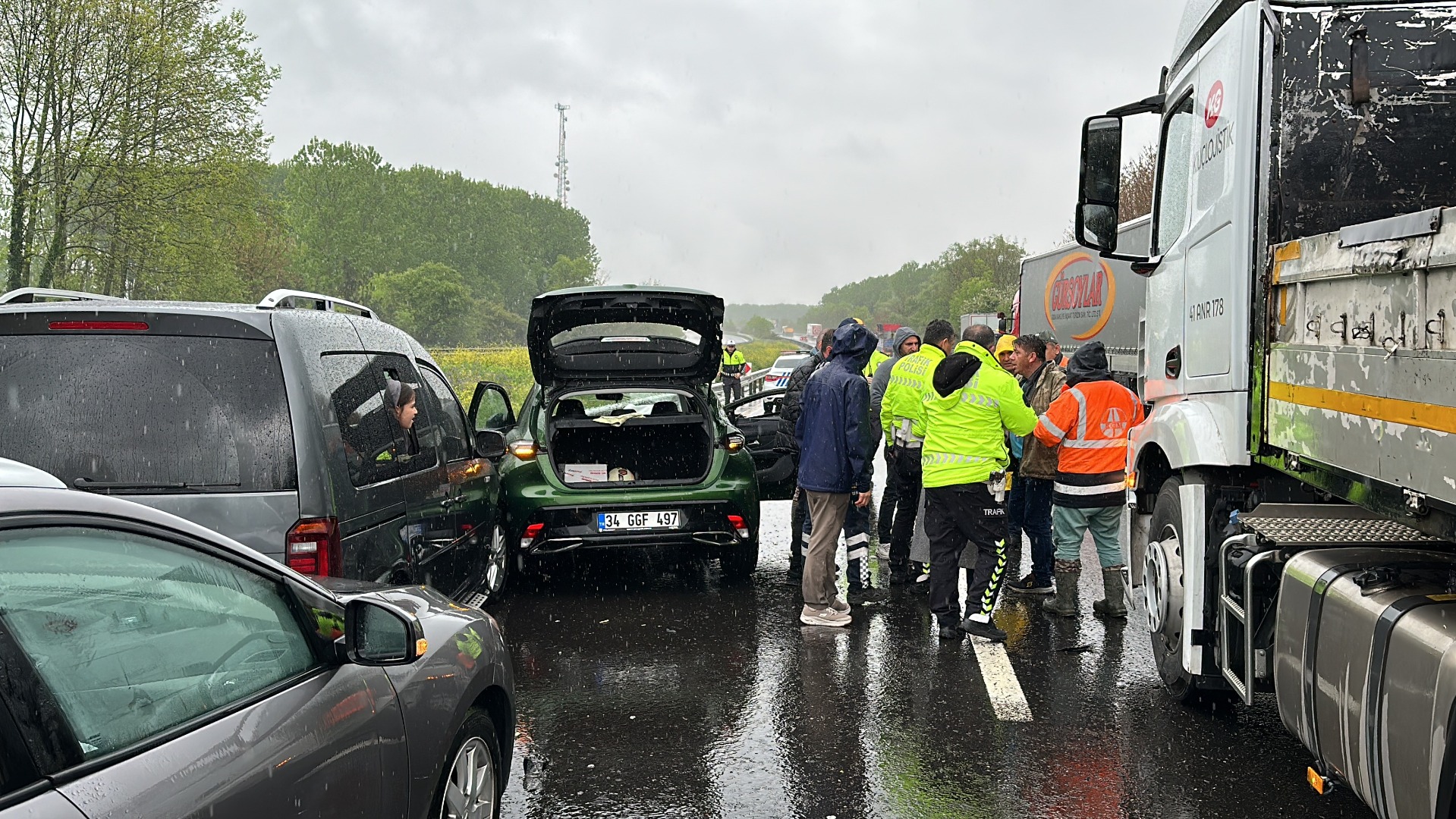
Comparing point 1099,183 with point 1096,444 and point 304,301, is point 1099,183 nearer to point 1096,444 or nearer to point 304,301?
point 1096,444

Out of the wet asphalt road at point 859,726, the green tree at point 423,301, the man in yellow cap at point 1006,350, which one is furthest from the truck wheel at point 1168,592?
the green tree at point 423,301

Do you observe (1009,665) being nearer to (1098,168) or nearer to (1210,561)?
(1210,561)

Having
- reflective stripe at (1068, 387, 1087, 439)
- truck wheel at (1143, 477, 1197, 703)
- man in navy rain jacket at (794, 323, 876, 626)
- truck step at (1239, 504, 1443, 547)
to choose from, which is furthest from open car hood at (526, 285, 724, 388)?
truck step at (1239, 504, 1443, 547)

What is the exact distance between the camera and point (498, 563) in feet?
25.5

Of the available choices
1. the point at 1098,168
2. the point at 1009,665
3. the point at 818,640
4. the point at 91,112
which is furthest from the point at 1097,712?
the point at 91,112

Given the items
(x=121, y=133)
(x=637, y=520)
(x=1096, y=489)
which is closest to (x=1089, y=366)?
(x=1096, y=489)

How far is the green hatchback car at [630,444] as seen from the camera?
25.5ft

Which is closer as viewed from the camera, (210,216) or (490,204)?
(210,216)

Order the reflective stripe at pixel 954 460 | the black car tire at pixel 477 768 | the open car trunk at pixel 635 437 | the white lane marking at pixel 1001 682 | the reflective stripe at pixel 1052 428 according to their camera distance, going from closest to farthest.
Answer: the black car tire at pixel 477 768 → the white lane marking at pixel 1001 682 → the reflective stripe at pixel 954 460 → the reflective stripe at pixel 1052 428 → the open car trunk at pixel 635 437

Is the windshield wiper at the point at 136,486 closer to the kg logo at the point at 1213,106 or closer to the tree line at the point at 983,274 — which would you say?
the kg logo at the point at 1213,106

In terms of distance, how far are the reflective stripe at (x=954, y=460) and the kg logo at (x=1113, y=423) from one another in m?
0.98

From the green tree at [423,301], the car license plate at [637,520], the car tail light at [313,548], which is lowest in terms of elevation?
the car license plate at [637,520]

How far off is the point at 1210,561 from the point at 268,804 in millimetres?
3813

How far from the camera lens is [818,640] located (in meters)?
6.85
